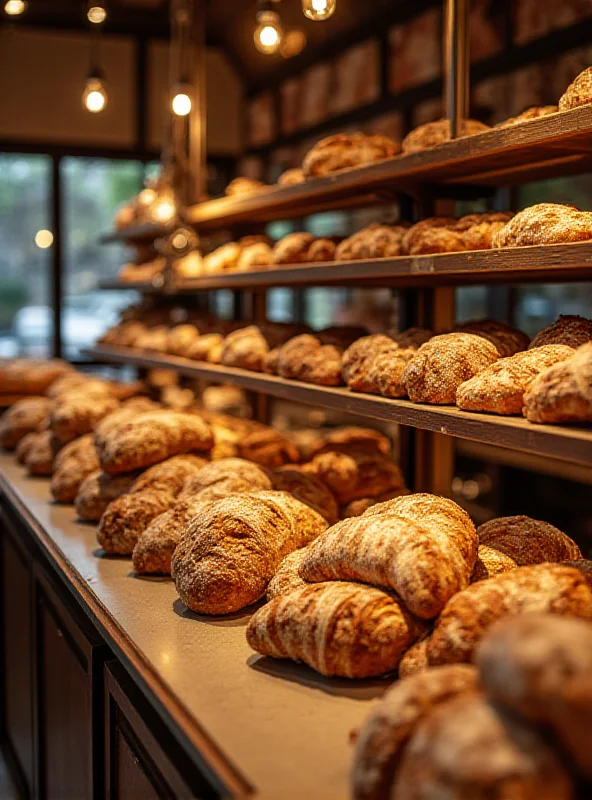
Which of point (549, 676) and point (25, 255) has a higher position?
point (25, 255)

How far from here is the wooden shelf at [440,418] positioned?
1.74 metres

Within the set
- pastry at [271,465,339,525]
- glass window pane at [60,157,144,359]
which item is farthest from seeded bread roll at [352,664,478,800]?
glass window pane at [60,157,144,359]

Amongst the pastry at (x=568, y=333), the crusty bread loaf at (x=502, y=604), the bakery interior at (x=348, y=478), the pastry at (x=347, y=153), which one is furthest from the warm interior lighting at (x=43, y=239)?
the crusty bread loaf at (x=502, y=604)

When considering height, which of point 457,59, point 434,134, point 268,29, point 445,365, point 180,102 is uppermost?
point 268,29

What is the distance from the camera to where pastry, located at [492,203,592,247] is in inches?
80.1

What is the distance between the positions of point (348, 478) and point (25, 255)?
5275mm

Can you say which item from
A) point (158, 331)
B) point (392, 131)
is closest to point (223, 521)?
point (158, 331)

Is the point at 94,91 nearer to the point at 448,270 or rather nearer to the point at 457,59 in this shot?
the point at 457,59

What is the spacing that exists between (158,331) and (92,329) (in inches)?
131

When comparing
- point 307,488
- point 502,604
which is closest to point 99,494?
point 307,488

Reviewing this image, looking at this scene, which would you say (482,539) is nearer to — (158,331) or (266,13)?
(266,13)

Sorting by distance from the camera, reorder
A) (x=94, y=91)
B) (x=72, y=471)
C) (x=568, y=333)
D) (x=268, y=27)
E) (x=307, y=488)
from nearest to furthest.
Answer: (x=568, y=333) → (x=307, y=488) → (x=268, y=27) → (x=72, y=471) → (x=94, y=91)

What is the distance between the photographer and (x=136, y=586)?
256 cm

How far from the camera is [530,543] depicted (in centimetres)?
208
